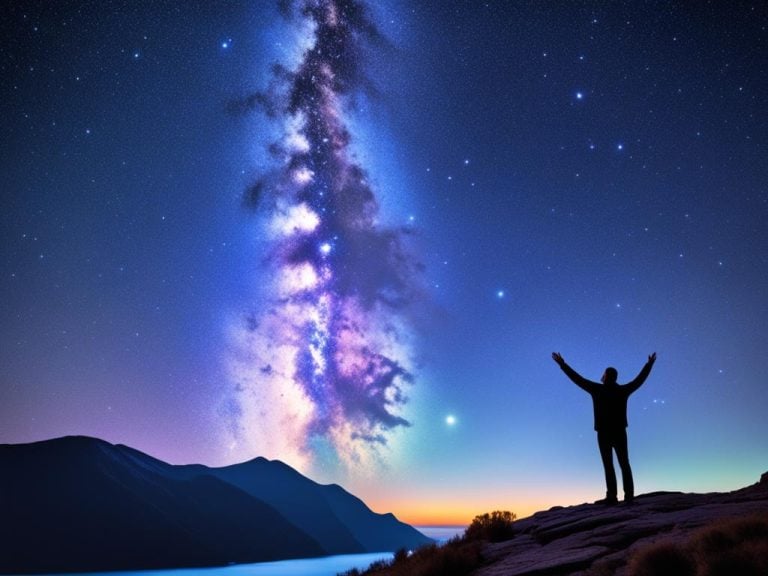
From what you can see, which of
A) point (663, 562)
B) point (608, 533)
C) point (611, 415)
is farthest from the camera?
point (611, 415)

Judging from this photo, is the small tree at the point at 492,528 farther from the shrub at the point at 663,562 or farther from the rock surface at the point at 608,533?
the shrub at the point at 663,562

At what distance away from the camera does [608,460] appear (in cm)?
866

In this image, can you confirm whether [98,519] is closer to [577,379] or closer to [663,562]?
[577,379]

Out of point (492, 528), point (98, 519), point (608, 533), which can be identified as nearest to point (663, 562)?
point (608, 533)

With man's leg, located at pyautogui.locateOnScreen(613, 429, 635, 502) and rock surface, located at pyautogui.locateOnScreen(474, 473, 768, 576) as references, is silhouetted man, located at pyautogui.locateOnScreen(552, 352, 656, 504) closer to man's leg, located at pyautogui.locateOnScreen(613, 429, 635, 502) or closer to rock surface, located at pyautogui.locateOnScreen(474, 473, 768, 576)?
man's leg, located at pyautogui.locateOnScreen(613, 429, 635, 502)

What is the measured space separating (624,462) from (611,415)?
2.94ft

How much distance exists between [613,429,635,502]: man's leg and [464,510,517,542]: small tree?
7.55 ft

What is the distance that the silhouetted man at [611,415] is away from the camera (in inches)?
335

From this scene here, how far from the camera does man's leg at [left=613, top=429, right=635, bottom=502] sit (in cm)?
850

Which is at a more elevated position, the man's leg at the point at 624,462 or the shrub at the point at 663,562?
the man's leg at the point at 624,462

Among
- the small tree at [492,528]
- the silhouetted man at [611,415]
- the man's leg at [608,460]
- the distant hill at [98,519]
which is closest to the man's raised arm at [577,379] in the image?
the silhouetted man at [611,415]

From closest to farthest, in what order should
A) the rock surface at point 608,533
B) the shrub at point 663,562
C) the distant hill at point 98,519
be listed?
the shrub at point 663,562 < the rock surface at point 608,533 < the distant hill at point 98,519

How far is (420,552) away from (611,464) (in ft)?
13.0

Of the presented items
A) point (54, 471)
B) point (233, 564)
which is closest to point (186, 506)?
point (233, 564)
